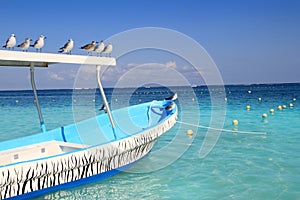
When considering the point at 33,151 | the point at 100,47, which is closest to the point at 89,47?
the point at 100,47

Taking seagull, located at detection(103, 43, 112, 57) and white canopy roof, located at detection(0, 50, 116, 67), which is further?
seagull, located at detection(103, 43, 112, 57)

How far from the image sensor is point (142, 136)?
6.81m

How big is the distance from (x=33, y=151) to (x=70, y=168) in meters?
1.50

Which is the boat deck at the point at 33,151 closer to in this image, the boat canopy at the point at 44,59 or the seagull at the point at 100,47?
the boat canopy at the point at 44,59

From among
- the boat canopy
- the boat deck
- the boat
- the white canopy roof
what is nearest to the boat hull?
the boat

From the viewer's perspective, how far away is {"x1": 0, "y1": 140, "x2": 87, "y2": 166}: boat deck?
5.87 meters

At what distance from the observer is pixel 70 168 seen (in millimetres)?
5301

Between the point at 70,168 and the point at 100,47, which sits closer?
the point at 70,168

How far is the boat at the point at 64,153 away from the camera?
4715 millimetres

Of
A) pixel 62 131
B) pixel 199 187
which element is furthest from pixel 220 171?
pixel 62 131

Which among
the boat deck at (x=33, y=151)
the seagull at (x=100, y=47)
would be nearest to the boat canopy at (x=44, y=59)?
the seagull at (x=100, y=47)

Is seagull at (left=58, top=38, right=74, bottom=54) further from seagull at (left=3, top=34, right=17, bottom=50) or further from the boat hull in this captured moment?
the boat hull

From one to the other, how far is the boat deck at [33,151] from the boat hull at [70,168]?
33.2 inches

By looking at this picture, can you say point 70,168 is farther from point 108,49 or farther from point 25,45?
point 108,49
